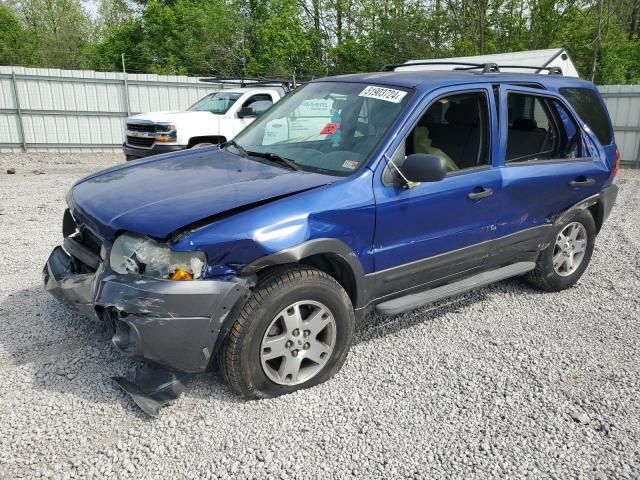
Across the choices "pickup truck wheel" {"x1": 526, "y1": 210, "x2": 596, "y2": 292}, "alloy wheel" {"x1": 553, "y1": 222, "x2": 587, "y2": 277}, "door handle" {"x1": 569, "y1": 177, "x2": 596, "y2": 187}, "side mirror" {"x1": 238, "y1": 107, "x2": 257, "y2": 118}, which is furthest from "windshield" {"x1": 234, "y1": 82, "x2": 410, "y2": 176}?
"side mirror" {"x1": 238, "y1": 107, "x2": 257, "y2": 118}

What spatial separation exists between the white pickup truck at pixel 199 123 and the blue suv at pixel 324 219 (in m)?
6.63

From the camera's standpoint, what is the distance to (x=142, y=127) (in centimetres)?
1100

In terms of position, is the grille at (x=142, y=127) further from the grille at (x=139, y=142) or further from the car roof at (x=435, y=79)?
the car roof at (x=435, y=79)

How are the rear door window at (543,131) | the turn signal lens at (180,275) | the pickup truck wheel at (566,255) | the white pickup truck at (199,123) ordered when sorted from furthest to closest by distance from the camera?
1. the white pickup truck at (199,123)
2. the pickup truck wheel at (566,255)
3. the rear door window at (543,131)
4. the turn signal lens at (180,275)

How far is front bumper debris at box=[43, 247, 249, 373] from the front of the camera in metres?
2.76

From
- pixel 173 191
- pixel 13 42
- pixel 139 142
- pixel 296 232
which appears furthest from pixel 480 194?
pixel 13 42

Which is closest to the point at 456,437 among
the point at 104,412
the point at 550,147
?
the point at 104,412

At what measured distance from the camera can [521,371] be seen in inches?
143

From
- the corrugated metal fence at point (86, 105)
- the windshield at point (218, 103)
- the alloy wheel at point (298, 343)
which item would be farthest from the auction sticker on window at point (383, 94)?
the corrugated metal fence at point (86, 105)

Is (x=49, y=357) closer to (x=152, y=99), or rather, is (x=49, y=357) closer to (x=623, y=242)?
(x=623, y=242)

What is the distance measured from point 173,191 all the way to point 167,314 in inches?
32.3

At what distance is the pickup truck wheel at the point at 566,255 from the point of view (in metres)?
4.80

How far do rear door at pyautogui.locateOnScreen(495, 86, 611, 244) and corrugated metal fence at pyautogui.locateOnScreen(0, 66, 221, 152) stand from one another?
14.4 meters

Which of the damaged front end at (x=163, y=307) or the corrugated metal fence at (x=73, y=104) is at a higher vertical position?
the corrugated metal fence at (x=73, y=104)
